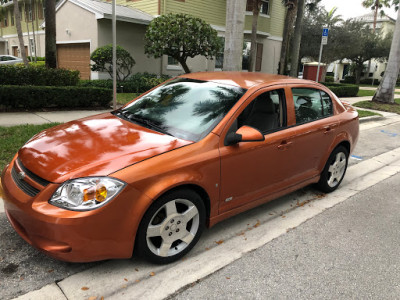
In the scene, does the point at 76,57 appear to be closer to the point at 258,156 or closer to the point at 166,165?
the point at 258,156

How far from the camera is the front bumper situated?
2377 millimetres

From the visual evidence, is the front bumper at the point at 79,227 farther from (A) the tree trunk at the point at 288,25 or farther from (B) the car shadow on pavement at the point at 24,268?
(A) the tree trunk at the point at 288,25

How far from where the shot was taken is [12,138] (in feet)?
18.6

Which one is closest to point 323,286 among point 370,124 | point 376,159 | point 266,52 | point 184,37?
point 376,159

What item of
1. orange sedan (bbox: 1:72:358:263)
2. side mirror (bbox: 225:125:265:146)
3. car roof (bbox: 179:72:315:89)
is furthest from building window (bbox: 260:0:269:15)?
side mirror (bbox: 225:125:265:146)

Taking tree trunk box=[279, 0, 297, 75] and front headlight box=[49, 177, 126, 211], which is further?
tree trunk box=[279, 0, 297, 75]

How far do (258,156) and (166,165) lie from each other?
110 centimetres

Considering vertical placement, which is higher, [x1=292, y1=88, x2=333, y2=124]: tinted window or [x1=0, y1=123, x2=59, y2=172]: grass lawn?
[x1=292, y1=88, x2=333, y2=124]: tinted window

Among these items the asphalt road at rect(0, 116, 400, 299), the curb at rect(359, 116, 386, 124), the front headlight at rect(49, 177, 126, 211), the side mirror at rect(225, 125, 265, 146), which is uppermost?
the side mirror at rect(225, 125, 265, 146)

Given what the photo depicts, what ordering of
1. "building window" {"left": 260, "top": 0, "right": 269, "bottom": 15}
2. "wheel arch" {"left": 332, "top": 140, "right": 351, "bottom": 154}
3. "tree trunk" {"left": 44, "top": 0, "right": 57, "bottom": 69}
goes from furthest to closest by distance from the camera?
"building window" {"left": 260, "top": 0, "right": 269, "bottom": 15}
"tree trunk" {"left": 44, "top": 0, "right": 57, "bottom": 69}
"wheel arch" {"left": 332, "top": 140, "right": 351, "bottom": 154}

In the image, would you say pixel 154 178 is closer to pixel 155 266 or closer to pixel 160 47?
pixel 155 266

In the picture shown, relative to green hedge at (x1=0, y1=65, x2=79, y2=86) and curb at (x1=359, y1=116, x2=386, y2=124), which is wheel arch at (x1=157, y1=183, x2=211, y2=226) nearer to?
green hedge at (x1=0, y1=65, x2=79, y2=86)

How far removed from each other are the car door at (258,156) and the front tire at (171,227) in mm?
349

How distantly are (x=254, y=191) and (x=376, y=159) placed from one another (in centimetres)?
446
